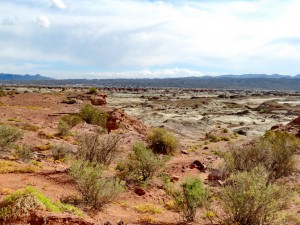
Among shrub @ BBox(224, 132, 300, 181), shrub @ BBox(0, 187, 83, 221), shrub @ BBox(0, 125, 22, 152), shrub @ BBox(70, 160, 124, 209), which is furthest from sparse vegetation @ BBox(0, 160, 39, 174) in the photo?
shrub @ BBox(224, 132, 300, 181)

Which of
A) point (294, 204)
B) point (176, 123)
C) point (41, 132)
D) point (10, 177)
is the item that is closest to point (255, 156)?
point (294, 204)

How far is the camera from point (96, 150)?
1585cm

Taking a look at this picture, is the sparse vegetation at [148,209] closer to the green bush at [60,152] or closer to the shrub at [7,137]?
the green bush at [60,152]

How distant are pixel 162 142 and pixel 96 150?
9.20m

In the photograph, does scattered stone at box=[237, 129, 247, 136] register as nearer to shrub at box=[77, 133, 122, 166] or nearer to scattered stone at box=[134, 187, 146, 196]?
shrub at box=[77, 133, 122, 166]

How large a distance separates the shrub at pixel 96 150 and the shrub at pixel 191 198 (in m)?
5.48

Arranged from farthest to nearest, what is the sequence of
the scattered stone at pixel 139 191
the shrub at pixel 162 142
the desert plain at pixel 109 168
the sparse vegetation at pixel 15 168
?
the shrub at pixel 162 142 < the scattered stone at pixel 139 191 < the sparse vegetation at pixel 15 168 < the desert plain at pixel 109 168

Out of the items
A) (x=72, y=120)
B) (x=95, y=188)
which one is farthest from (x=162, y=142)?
(x=95, y=188)

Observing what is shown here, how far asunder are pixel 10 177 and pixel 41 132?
11.4 meters

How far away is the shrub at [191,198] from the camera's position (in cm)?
1056

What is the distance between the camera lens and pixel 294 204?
13.4m

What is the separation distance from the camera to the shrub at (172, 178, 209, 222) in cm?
1056

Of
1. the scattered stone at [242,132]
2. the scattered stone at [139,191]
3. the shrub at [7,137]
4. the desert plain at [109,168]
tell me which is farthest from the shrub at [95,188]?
the scattered stone at [242,132]

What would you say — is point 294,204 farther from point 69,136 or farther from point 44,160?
point 69,136
